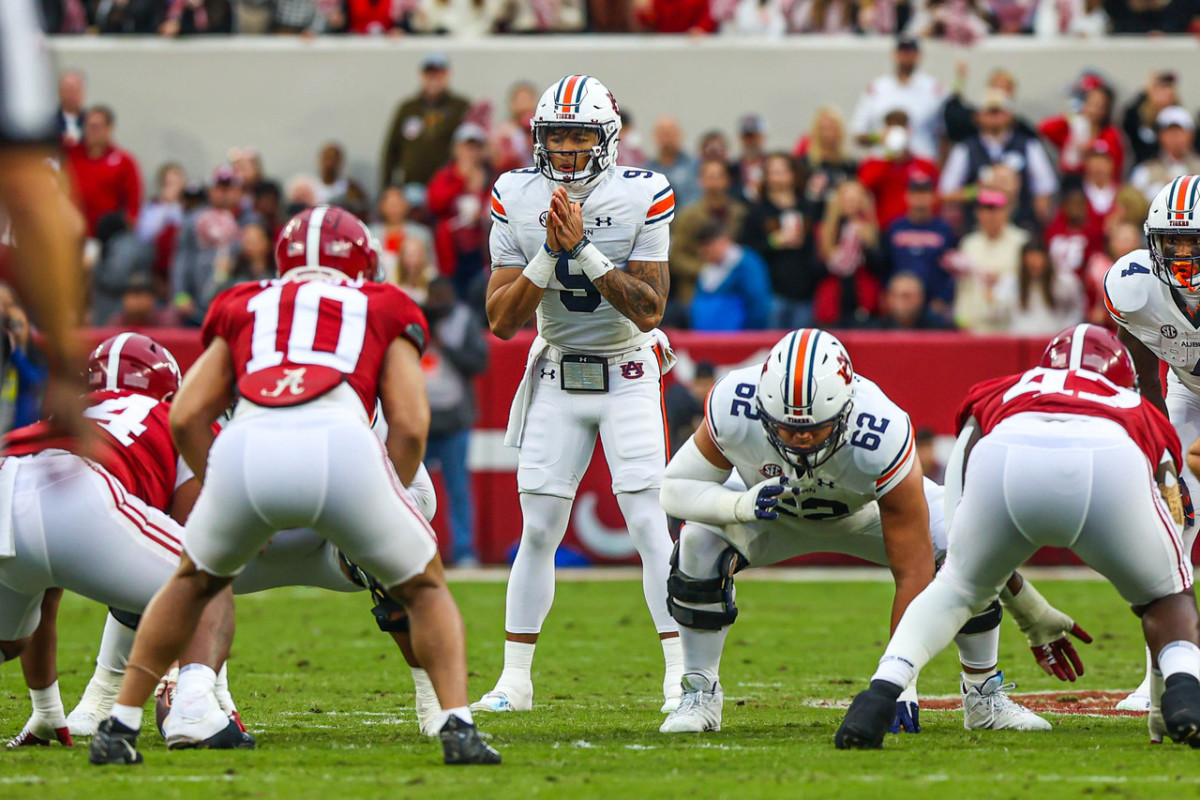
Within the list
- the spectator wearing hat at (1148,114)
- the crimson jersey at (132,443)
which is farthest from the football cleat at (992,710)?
the spectator wearing hat at (1148,114)

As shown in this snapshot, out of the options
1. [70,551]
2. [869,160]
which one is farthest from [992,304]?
[70,551]

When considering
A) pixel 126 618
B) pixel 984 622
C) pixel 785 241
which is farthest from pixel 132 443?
pixel 785 241

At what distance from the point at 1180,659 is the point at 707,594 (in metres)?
1.56

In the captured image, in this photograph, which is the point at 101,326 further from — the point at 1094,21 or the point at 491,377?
the point at 1094,21

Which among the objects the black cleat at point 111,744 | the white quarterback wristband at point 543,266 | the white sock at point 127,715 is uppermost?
the white quarterback wristband at point 543,266

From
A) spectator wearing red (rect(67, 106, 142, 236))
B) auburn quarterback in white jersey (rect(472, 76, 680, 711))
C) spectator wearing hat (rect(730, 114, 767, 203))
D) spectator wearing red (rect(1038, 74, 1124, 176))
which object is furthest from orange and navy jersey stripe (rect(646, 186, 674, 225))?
spectator wearing red (rect(67, 106, 142, 236))

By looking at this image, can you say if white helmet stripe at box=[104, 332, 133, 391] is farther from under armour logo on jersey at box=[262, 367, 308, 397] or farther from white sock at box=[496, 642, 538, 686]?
white sock at box=[496, 642, 538, 686]

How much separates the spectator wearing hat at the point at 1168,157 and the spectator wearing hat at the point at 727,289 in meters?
3.36

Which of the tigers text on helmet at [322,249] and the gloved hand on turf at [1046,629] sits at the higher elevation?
the tigers text on helmet at [322,249]

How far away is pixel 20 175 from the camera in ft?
12.3

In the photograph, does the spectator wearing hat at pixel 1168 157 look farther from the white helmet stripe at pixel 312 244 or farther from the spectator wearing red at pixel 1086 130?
the white helmet stripe at pixel 312 244

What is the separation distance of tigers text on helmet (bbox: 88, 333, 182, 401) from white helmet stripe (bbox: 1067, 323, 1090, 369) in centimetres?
309

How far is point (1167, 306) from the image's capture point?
6.78 m

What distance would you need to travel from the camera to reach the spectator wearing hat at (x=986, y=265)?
12750 millimetres
